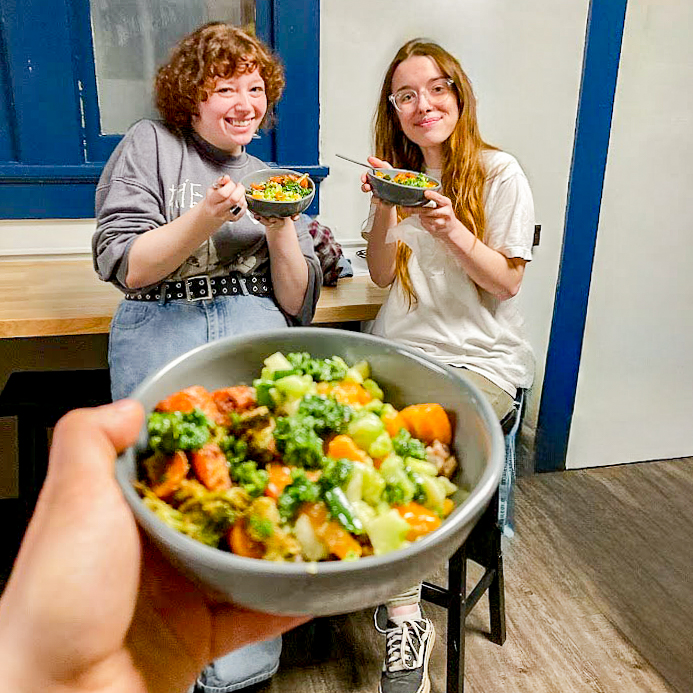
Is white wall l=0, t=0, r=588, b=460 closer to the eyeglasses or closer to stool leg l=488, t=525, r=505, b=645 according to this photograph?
the eyeglasses

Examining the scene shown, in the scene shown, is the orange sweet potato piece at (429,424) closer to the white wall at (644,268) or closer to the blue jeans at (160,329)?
the blue jeans at (160,329)

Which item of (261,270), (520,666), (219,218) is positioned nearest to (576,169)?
(261,270)

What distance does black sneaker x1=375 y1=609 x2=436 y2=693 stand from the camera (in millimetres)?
1588

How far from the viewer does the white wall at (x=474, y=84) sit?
209cm

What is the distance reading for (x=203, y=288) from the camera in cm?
157

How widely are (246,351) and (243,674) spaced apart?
1.10m

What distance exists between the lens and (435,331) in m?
1.76

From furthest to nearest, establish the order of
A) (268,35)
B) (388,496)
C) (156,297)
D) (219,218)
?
1. (268,35)
2. (156,297)
3. (219,218)
4. (388,496)

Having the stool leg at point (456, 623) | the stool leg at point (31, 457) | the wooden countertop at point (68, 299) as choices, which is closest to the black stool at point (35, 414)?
the stool leg at point (31, 457)

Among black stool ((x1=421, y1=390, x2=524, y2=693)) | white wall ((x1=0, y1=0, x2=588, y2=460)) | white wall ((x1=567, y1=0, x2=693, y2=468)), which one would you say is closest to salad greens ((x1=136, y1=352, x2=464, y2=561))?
black stool ((x1=421, y1=390, x2=524, y2=693))

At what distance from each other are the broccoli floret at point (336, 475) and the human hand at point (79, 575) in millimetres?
211

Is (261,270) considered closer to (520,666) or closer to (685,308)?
(520,666)

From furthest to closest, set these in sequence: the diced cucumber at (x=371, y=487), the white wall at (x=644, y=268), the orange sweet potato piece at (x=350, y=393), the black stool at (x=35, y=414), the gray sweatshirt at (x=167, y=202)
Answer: the white wall at (x=644, y=268)
the black stool at (x=35, y=414)
the gray sweatshirt at (x=167, y=202)
the orange sweet potato piece at (x=350, y=393)
the diced cucumber at (x=371, y=487)

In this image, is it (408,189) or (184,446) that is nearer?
(184,446)
